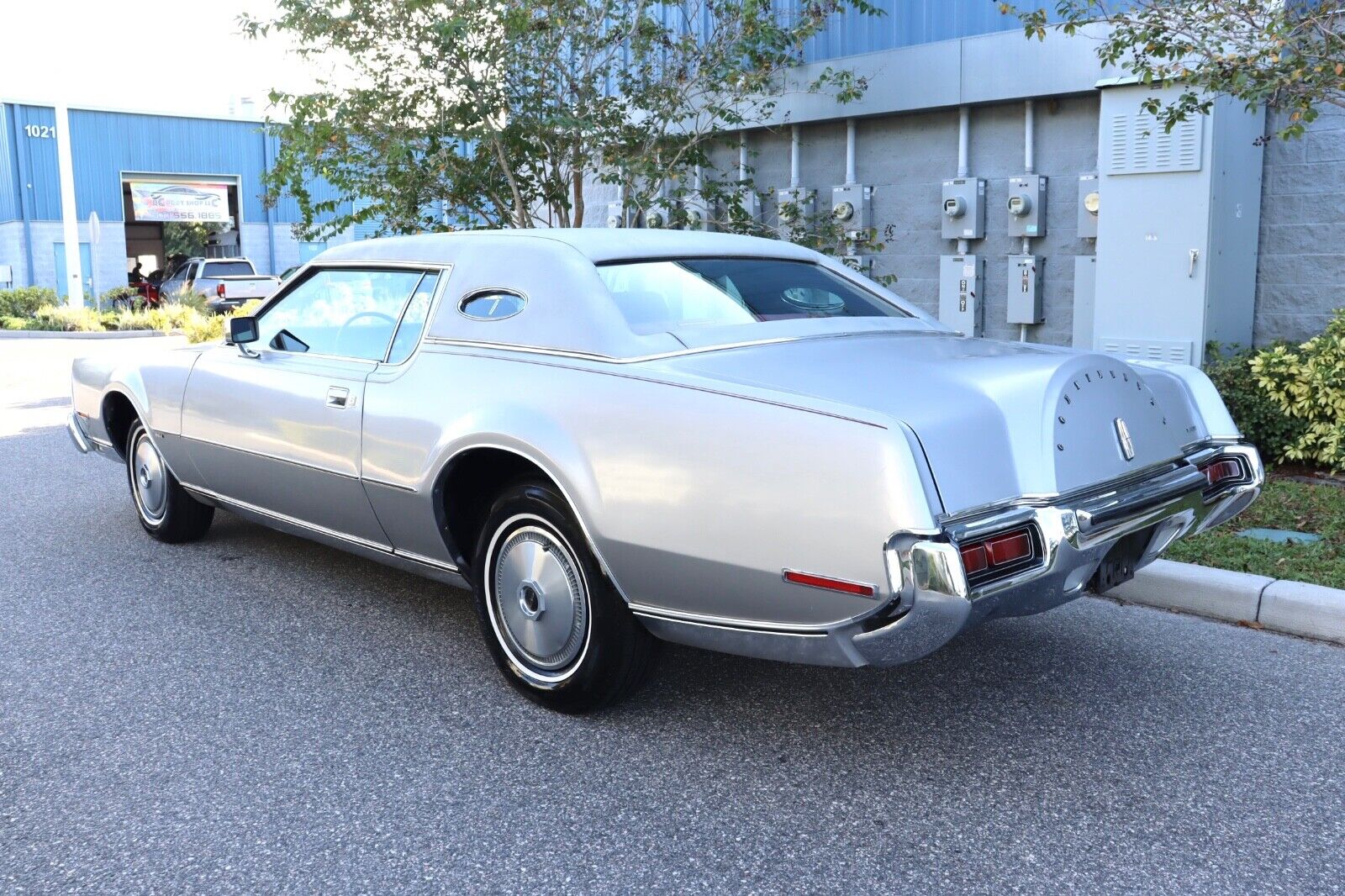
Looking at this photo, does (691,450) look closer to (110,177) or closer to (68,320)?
(68,320)

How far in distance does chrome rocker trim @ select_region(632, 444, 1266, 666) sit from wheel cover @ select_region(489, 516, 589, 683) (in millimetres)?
316

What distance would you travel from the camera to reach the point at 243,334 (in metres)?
5.25

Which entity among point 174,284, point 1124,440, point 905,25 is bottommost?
point 174,284

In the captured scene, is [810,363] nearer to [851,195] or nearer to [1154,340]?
[1154,340]

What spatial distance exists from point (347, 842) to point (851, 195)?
327 inches

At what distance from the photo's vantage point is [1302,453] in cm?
714

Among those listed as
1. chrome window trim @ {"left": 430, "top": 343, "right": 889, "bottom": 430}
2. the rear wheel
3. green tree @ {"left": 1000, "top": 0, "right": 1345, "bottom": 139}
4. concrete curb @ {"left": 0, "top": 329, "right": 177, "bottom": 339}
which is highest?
green tree @ {"left": 1000, "top": 0, "right": 1345, "bottom": 139}

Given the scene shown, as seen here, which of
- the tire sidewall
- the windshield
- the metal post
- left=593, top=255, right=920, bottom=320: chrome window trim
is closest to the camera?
the tire sidewall

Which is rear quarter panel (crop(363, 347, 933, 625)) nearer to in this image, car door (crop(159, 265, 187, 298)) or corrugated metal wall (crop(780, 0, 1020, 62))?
corrugated metal wall (crop(780, 0, 1020, 62))

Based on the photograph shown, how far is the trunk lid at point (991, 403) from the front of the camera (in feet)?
10.3

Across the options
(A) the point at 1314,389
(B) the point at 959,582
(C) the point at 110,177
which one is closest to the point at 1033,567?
(B) the point at 959,582

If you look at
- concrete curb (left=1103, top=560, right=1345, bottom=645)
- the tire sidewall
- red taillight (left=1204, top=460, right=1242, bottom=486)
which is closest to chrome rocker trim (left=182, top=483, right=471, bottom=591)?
the tire sidewall

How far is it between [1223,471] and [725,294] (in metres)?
1.71

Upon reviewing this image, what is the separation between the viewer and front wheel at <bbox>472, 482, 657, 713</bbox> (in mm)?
3715
